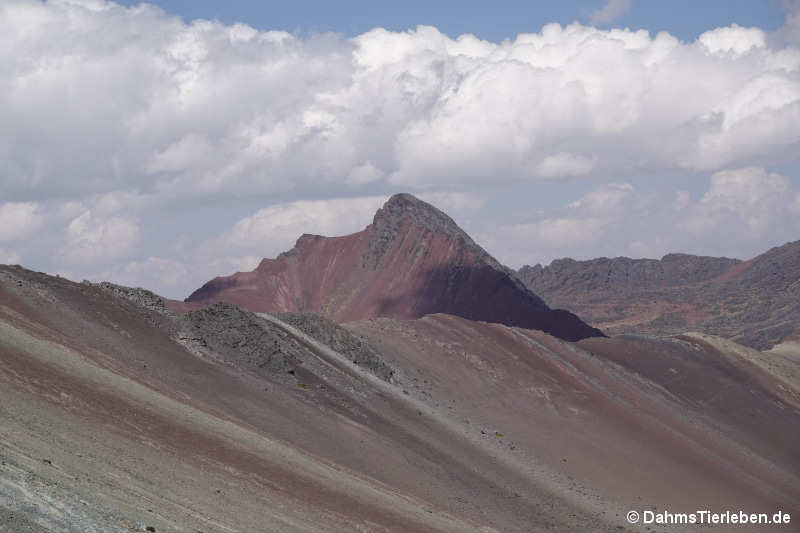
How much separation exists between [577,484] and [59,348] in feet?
107

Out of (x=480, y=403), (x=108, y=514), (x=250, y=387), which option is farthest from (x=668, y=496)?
(x=108, y=514)

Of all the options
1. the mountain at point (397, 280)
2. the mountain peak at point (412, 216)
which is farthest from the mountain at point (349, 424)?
the mountain peak at point (412, 216)

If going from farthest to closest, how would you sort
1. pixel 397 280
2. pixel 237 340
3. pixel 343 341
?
pixel 397 280 < pixel 343 341 < pixel 237 340

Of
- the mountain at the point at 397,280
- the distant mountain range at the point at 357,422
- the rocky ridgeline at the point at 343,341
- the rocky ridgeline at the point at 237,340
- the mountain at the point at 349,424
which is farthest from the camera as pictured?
the mountain at the point at 397,280

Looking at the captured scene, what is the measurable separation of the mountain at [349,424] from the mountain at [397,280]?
24.5m

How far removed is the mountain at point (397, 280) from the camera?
380ft

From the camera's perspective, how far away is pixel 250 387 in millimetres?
48969

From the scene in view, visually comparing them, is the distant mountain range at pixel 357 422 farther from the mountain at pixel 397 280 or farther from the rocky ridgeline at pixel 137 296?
the mountain at pixel 397 280

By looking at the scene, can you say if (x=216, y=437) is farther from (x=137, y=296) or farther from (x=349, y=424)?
(x=137, y=296)

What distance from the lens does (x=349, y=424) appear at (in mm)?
49594

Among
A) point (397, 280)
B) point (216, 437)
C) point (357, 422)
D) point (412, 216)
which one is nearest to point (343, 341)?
point (357, 422)

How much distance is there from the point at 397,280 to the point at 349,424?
72.1m

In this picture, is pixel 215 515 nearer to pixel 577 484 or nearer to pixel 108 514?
pixel 108 514

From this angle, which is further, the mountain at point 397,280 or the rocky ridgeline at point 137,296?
the mountain at point 397,280
